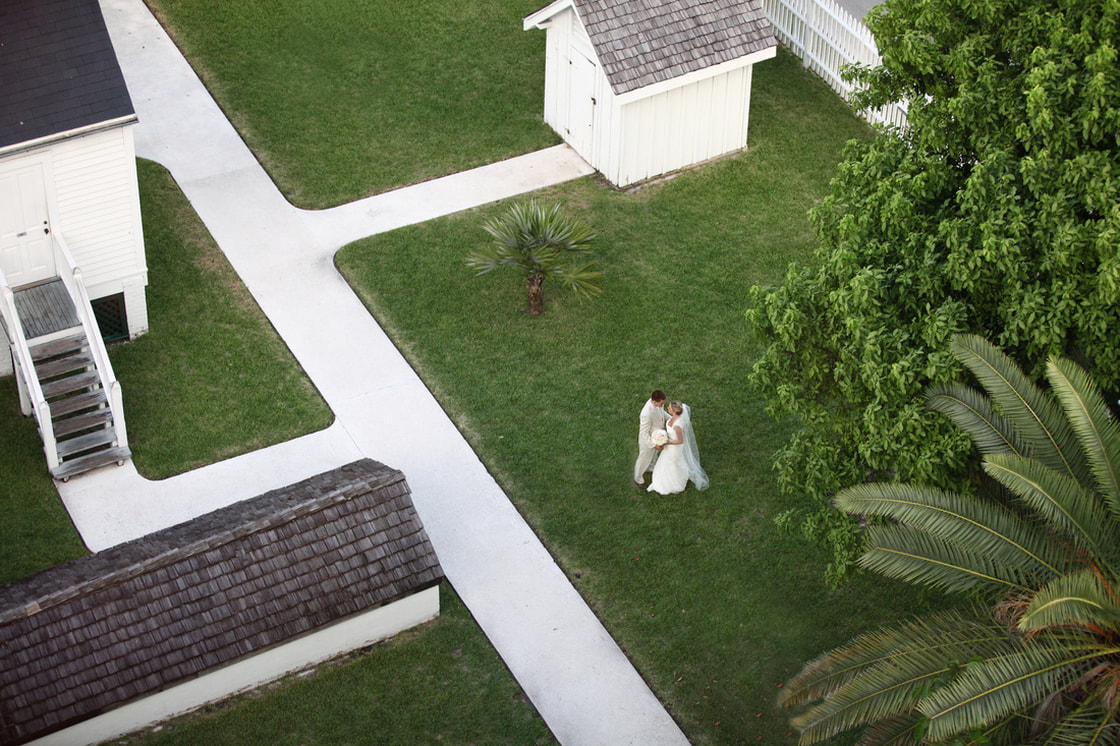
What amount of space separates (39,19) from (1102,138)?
1236 cm

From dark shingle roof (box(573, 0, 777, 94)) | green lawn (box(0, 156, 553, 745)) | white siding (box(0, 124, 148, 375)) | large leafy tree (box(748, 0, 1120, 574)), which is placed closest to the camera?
large leafy tree (box(748, 0, 1120, 574))

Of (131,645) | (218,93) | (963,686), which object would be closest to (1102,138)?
(963,686)

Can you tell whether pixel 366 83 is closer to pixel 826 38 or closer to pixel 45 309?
pixel 45 309

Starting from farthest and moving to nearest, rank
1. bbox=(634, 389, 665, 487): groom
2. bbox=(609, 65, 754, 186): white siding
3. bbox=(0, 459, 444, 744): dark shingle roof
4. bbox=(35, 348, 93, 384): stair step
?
bbox=(609, 65, 754, 186): white siding, bbox=(35, 348, 93, 384): stair step, bbox=(634, 389, 665, 487): groom, bbox=(0, 459, 444, 744): dark shingle roof

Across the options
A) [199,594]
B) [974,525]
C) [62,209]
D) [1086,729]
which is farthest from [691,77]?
[1086,729]

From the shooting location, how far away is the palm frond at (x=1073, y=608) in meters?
9.18

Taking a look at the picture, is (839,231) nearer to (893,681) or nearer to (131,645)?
(893,681)

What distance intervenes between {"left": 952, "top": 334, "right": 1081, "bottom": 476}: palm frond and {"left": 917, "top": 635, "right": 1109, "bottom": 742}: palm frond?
168 centimetres

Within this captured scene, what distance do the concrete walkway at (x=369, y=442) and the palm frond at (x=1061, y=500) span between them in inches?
189

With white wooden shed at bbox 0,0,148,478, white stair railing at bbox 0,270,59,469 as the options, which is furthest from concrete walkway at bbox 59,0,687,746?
white wooden shed at bbox 0,0,148,478

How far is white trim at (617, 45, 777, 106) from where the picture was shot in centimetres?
1941

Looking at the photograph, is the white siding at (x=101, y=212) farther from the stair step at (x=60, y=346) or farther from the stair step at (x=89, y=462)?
the stair step at (x=89, y=462)

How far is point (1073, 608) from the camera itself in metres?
9.20

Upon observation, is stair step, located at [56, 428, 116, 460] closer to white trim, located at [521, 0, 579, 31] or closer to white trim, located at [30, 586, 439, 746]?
white trim, located at [30, 586, 439, 746]
